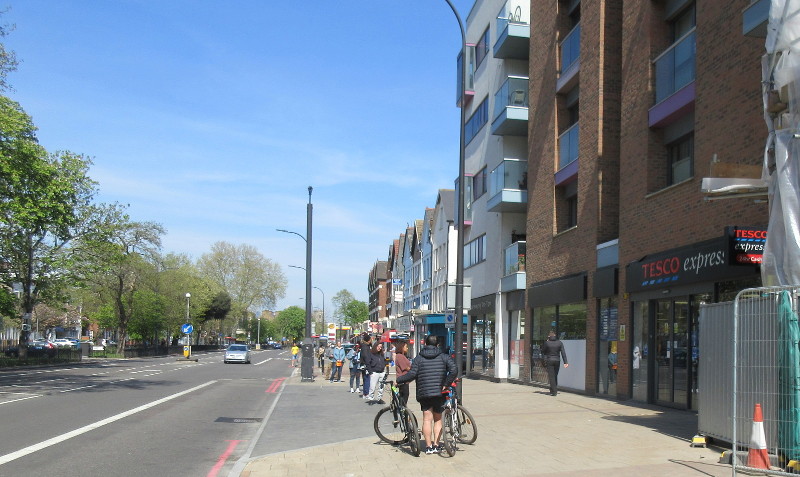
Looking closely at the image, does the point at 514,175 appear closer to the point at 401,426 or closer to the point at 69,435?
the point at 401,426

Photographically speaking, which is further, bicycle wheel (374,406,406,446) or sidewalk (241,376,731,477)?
bicycle wheel (374,406,406,446)

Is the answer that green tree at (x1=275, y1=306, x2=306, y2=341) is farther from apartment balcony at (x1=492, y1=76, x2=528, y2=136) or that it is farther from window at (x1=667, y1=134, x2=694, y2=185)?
window at (x1=667, y1=134, x2=694, y2=185)

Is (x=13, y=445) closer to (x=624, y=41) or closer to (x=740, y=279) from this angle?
(x=740, y=279)

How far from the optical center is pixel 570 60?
22328mm

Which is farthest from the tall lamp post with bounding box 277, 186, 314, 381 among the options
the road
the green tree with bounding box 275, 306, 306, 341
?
the green tree with bounding box 275, 306, 306, 341

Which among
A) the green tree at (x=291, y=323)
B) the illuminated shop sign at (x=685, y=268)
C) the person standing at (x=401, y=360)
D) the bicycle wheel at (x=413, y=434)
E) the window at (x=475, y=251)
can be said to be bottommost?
the green tree at (x=291, y=323)

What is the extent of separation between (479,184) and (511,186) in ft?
20.3

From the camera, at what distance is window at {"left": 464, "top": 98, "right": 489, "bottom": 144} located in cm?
3198

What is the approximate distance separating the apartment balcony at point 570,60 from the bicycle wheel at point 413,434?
14.3 metres

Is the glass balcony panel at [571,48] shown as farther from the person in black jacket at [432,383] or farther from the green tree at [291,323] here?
the green tree at [291,323]

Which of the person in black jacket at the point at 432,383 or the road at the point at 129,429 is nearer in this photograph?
the road at the point at 129,429

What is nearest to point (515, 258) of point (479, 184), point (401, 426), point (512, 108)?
point (512, 108)

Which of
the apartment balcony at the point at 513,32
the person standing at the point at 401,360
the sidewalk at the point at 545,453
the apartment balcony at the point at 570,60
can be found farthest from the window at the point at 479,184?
the person standing at the point at 401,360

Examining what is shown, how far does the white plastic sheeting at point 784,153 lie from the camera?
896 centimetres
